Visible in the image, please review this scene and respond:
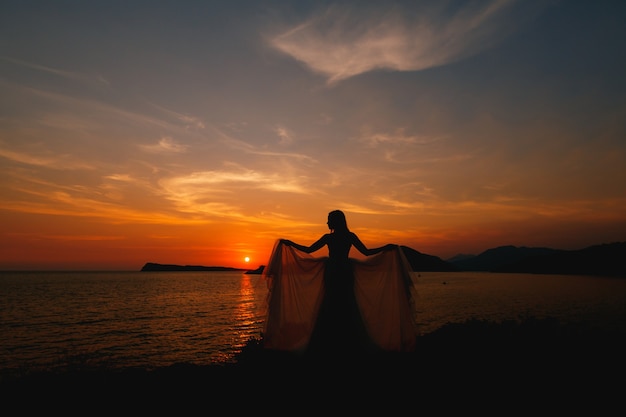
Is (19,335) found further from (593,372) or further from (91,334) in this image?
(593,372)

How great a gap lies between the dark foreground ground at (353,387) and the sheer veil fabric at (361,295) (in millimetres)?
548

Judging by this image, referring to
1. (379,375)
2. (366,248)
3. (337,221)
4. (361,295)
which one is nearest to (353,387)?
(379,375)

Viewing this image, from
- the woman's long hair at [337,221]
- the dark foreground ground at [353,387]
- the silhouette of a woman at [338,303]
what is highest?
the woman's long hair at [337,221]

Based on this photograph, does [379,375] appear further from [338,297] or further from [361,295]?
[338,297]

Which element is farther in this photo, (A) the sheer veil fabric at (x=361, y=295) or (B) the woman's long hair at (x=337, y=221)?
(A) the sheer veil fabric at (x=361, y=295)

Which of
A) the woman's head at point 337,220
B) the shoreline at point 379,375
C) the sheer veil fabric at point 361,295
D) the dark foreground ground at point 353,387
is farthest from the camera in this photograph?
the sheer veil fabric at point 361,295

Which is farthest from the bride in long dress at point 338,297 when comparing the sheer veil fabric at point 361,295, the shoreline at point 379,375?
the shoreline at point 379,375

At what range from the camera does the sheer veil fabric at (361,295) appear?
1000 cm

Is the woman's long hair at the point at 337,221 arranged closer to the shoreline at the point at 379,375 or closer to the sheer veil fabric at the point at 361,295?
the sheer veil fabric at the point at 361,295

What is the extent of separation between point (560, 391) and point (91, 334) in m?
35.7

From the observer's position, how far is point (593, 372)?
10.3m

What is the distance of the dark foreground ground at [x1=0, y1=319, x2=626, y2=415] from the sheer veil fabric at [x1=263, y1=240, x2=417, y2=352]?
0.55 metres

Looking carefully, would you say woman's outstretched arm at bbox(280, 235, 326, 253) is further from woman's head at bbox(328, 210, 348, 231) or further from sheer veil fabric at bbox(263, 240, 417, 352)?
woman's head at bbox(328, 210, 348, 231)

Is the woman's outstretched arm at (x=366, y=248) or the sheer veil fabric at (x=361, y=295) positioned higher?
the woman's outstretched arm at (x=366, y=248)
